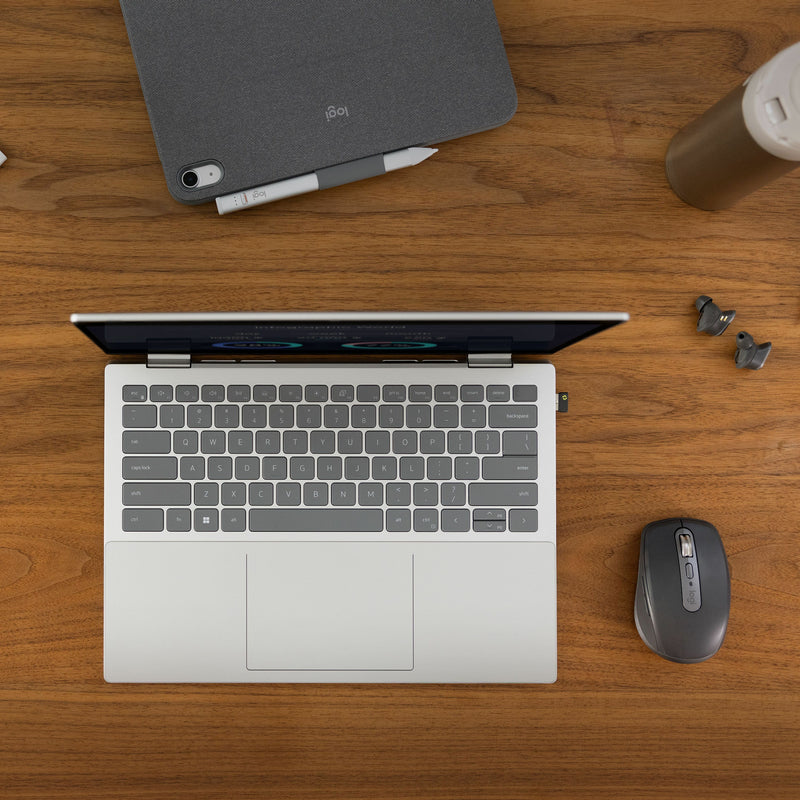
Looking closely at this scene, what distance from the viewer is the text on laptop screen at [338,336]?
0.64 m

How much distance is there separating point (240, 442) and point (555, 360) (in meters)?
0.38

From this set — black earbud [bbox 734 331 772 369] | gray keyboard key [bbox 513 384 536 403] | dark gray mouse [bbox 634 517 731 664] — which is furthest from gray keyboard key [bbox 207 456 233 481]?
black earbud [bbox 734 331 772 369]

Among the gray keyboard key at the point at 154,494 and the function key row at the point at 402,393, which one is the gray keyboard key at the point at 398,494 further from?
the gray keyboard key at the point at 154,494

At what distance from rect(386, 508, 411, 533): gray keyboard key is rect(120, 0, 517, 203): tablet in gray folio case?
395 mm

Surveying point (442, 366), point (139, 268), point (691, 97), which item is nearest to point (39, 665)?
point (139, 268)

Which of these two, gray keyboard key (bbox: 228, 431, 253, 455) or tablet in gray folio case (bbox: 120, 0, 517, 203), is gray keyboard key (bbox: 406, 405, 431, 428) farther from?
tablet in gray folio case (bbox: 120, 0, 517, 203)

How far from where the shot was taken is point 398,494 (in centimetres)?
73

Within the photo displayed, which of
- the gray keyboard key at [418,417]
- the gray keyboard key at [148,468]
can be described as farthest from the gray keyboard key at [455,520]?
the gray keyboard key at [148,468]

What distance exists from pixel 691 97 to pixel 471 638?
0.68 metres

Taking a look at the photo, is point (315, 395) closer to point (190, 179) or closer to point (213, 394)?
point (213, 394)

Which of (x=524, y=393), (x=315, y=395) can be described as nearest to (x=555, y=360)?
(x=524, y=393)

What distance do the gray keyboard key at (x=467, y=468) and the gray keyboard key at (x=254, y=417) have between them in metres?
0.23

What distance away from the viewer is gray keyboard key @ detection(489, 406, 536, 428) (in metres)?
0.74

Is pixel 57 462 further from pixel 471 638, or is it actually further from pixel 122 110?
pixel 471 638
